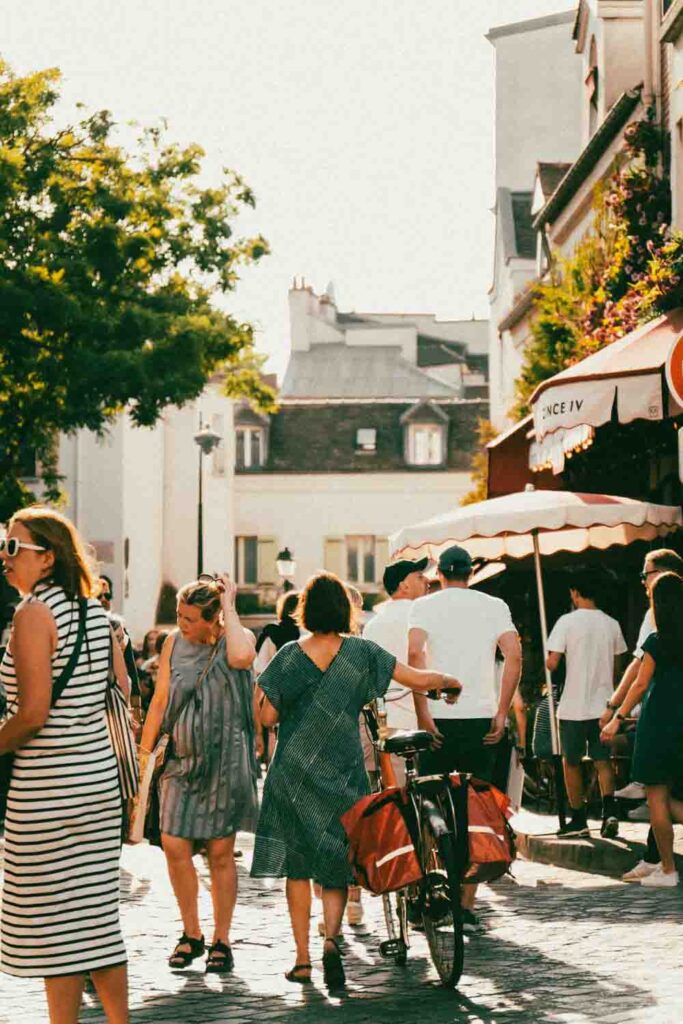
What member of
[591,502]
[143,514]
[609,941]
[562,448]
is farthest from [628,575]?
[143,514]

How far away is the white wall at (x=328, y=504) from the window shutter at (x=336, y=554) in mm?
166

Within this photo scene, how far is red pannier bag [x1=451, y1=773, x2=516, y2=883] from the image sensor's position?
8.16 meters

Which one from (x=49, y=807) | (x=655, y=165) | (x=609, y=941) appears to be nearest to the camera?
(x=49, y=807)

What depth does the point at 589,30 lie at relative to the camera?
27.4 m

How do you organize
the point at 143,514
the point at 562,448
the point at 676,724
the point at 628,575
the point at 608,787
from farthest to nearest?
the point at 143,514, the point at 628,575, the point at 562,448, the point at 608,787, the point at 676,724

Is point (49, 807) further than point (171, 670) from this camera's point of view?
No

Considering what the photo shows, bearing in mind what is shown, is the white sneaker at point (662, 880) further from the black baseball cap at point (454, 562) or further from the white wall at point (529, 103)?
the white wall at point (529, 103)

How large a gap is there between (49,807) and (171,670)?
2.99m

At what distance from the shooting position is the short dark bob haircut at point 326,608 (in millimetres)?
8336

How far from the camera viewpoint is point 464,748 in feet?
32.1

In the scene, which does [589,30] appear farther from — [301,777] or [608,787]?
[301,777]

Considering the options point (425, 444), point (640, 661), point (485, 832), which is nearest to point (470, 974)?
point (485, 832)

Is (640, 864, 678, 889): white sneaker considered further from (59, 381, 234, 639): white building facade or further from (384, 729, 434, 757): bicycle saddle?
(59, 381, 234, 639): white building facade

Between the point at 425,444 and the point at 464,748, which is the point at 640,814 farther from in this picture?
the point at 425,444
